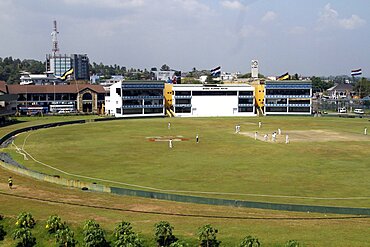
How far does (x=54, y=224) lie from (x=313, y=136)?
65.3m

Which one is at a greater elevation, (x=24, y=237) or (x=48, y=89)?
(x=48, y=89)

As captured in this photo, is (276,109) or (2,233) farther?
(276,109)

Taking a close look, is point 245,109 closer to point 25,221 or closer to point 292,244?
point 25,221

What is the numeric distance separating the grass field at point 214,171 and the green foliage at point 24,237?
0.79 metres

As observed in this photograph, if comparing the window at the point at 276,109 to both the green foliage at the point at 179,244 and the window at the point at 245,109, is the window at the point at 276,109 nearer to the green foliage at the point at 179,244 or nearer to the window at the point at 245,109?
the window at the point at 245,109

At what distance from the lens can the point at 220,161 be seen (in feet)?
193

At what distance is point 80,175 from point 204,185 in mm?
14405

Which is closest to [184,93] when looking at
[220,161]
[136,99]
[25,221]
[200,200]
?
[136,99]

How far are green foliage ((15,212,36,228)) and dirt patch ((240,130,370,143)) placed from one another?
54141 mm

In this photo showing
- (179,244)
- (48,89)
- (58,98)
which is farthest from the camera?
(58,98)

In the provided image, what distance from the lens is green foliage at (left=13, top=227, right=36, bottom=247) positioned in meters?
26.9

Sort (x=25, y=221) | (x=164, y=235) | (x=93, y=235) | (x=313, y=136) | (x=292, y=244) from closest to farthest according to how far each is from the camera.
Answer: (x=292, y=244) < (x=93, y=235) < (x=164, y=235) < (x=25, y=221) < (x=313, y=136)

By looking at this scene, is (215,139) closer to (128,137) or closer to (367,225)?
(128,137)

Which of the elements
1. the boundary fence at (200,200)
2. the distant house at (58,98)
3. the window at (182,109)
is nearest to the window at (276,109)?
the window at (182,109)
